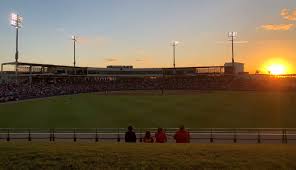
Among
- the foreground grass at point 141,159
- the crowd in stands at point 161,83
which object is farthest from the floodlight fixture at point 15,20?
the foreground grass at point 141,159

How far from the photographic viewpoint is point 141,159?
277 inches

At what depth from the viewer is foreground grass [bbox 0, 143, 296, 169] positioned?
673cm

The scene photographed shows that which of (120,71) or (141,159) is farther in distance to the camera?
(120,71)

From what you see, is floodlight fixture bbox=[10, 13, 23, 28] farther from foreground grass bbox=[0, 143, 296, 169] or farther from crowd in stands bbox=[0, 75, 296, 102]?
foreground grass bbox=[0, 143, 296, 169]

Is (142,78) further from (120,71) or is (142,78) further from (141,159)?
(141,159)

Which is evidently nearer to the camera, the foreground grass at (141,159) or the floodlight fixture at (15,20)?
the foreground grass at (141,159)

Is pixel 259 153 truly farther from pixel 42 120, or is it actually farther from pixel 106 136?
pixel 42 120

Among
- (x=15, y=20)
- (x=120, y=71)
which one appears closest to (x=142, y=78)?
(x=120, y=71)

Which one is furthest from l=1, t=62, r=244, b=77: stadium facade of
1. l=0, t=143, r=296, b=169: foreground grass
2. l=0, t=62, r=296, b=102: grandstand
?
l=0, t=143, r=296, b=169: foreground grass

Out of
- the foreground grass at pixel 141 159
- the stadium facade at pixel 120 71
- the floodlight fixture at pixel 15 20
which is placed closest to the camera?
the foreground grass at pixel 141 159

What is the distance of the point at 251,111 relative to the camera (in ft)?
122

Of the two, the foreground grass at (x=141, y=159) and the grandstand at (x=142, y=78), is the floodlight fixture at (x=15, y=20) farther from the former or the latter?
the foreground grass at (x=141, y=159)

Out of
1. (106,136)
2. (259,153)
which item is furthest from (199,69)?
(259,153)

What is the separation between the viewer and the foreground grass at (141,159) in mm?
6727
